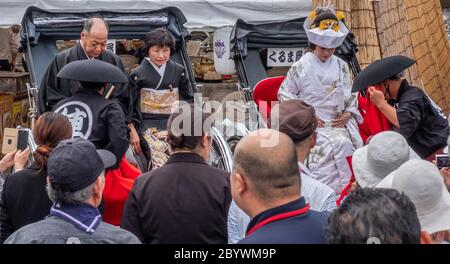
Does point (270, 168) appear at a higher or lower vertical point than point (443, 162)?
higher

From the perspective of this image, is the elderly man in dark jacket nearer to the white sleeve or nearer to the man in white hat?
the man in white hat

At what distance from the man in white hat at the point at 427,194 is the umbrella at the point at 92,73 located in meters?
2.56

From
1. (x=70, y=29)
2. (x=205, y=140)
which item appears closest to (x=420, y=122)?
(x=205, y=140)

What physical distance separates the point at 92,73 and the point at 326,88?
1993 mm

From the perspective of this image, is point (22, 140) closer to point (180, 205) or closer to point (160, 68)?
point (160, 68)

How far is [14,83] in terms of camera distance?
9.23 m

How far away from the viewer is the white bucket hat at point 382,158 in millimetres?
3576

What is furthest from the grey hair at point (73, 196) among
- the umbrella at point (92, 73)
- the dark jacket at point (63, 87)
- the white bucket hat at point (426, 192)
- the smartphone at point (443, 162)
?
the dark jacket at point (63, 87)

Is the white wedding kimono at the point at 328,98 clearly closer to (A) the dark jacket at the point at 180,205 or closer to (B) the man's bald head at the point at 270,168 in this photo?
(A) the dark jacket at the point at 180,205

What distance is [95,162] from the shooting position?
2965 millimetres

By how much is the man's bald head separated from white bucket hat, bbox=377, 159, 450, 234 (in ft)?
1.74

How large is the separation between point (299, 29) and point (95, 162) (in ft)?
17.0

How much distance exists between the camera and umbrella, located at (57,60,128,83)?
16.2 feet

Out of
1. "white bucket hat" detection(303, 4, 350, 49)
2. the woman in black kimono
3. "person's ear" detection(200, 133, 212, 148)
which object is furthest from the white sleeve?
"person's ear" detection(200, 133, 212, 148)
